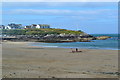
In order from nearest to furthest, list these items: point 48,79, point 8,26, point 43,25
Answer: point 48,79
point 43,25
point 8,26

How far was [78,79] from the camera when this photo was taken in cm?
1371

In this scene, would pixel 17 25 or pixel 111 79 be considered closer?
pixel 111 79

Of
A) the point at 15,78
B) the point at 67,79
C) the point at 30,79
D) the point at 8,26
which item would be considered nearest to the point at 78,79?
the point at 67,79

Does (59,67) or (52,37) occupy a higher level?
(52,37)

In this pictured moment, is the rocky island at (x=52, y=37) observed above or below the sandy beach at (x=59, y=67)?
above

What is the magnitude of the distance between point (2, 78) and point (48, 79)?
8.04 ft

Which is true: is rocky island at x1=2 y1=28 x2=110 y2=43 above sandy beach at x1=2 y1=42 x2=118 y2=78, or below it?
above

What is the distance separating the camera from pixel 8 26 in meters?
187

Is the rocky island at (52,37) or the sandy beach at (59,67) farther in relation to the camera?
the rocky island at (52,37)

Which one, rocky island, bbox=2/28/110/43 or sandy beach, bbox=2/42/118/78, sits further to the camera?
rocky island, bbox=2/28/110/43

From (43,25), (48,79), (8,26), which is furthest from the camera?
(8,26)

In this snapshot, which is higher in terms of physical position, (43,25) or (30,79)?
(43,25)

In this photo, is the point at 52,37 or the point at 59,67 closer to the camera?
the point at 59,67

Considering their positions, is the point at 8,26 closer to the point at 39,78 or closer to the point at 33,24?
the point at 33,24
